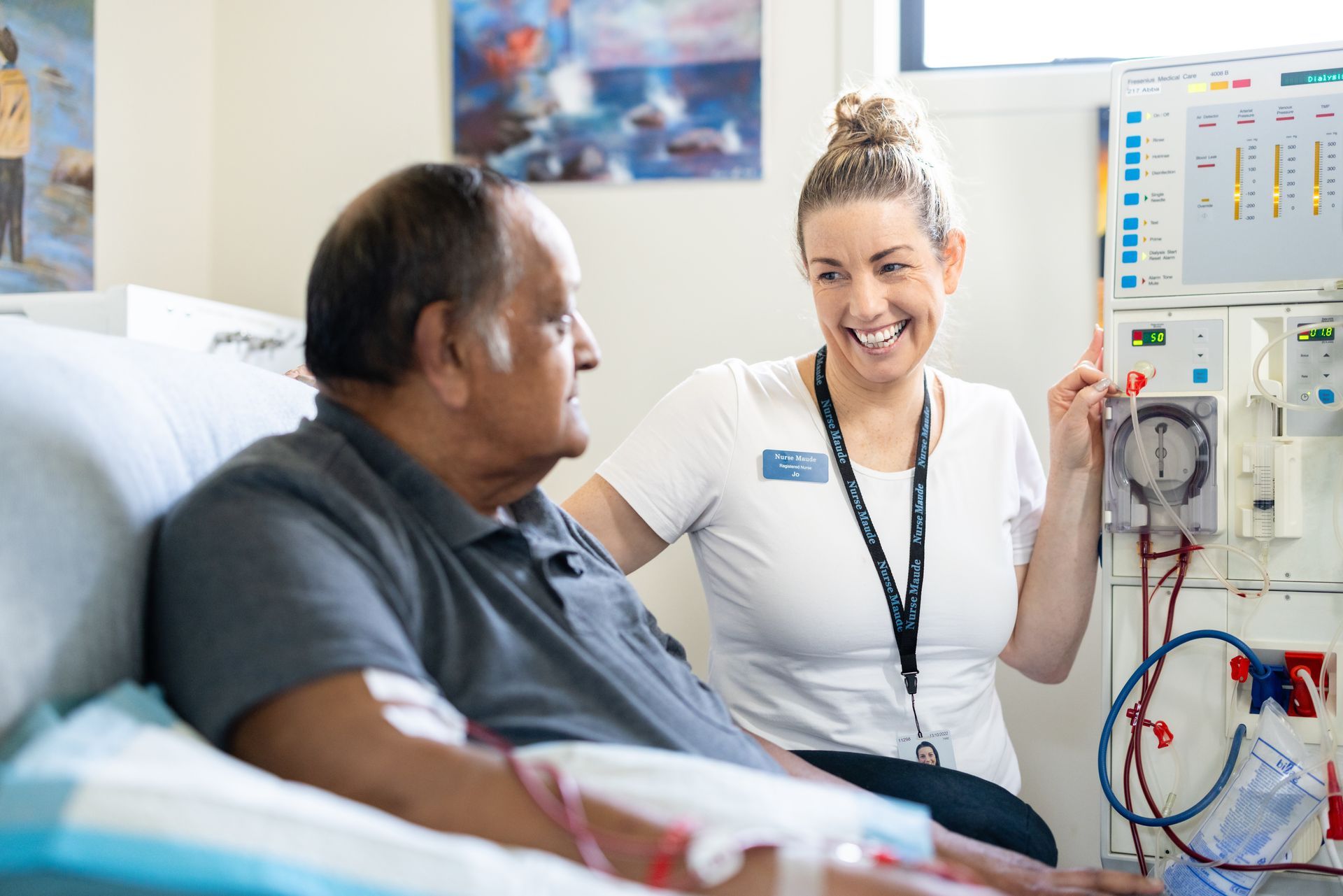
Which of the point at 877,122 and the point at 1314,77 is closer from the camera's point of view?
the point at 1314,77

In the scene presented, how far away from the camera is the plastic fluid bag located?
148 cm

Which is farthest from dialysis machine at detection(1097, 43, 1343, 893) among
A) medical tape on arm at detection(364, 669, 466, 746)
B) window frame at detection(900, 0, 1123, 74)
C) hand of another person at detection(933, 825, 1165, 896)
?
medical tape on arm at detection(364, 669, 466, 746)

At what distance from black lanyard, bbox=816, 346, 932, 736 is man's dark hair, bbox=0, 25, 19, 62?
1.78 meters

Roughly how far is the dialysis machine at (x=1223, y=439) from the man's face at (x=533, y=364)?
987mm

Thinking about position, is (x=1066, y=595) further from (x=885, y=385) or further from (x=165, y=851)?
(x=165, y=851)

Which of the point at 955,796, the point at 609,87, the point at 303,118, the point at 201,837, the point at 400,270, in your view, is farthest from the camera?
the point at 303,118

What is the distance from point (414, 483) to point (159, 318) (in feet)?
4.09

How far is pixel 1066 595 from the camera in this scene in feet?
5.47

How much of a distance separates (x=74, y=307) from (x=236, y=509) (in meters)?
1.36

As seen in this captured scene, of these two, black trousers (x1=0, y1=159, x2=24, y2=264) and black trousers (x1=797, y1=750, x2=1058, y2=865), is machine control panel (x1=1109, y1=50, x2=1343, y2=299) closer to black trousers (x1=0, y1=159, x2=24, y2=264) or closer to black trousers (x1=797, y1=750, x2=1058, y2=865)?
black trousers (x1=797, y1=750, x2=1058, y2=865)

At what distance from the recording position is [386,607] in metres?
0.81

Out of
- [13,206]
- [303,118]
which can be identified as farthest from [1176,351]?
[13,206]

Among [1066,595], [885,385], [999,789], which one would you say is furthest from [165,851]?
[1066,595]

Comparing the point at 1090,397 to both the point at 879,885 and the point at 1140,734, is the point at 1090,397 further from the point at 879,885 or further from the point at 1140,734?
the point at 879,885
